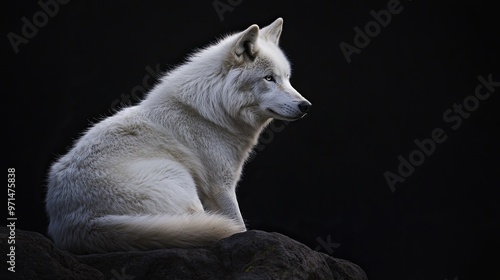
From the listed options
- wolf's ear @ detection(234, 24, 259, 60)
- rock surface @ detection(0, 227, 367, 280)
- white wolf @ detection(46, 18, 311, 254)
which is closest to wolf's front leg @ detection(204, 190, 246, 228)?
white wolf @ detection(46, 18, 311, 254)

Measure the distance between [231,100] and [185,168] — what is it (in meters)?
0.69

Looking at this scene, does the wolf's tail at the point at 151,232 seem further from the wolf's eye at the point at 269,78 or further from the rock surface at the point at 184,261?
the wolf's eye at the point at 269,78

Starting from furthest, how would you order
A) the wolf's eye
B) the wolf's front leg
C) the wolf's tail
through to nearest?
the wolf's eye → the wolf's front leg → the wolf's tail

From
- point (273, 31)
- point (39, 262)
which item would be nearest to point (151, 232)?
point (39, 262)

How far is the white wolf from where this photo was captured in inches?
167

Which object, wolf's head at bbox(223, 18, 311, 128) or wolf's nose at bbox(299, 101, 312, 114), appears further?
wolf's head at bbox(223, 18, 311, 128)

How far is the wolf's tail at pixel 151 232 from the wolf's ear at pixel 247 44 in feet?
4.53

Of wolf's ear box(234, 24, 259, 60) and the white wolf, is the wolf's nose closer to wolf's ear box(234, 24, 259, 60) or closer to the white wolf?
the white wolf

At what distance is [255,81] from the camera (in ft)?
16.5

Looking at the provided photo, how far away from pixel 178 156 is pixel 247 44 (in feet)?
3.28

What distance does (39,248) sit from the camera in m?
3.75

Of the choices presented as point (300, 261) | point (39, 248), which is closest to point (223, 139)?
point (300, 261)

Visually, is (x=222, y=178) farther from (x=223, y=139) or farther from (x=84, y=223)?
(x=84, y=223)

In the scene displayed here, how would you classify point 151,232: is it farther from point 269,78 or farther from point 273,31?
point 273,31
